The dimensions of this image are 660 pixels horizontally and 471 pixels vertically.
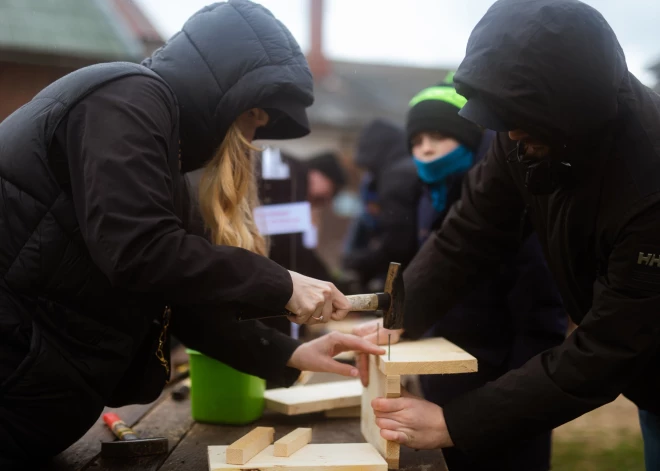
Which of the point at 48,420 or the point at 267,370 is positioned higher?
the point at 48,420

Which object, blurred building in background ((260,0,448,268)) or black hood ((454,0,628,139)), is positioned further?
blurred building in background ((260,0,448,268))

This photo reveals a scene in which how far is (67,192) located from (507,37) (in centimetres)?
114

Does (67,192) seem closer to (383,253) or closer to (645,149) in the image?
(645,149)

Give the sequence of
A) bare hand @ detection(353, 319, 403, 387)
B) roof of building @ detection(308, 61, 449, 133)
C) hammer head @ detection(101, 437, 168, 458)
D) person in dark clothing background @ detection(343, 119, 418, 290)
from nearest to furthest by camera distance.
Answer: hammer head @ detection(101, 437, 168, 458) → bare hand @ detection(353, 319, 403, 387) → person in dark clothing background @ detection(343, 119, 418, 290) → roof of building @ detection(308, 61, 449, 133)

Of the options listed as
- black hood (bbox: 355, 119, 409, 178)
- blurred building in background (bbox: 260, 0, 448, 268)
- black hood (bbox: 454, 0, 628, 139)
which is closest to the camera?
black hood (bbox: 454, 0, 628, 139)

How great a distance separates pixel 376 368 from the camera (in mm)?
2008

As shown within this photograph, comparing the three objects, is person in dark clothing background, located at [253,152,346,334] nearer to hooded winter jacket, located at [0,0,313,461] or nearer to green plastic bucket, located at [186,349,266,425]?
green plastic bucket, located at [186,349,266,425]

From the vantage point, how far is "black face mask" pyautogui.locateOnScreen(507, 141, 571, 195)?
5.95 feet

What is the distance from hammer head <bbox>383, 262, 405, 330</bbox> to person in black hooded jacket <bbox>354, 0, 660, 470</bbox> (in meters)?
0.25

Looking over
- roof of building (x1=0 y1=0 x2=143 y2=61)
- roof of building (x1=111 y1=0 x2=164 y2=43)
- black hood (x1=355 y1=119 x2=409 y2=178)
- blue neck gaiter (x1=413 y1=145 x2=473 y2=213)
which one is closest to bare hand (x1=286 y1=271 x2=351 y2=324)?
blue neck gaiter (x1=413 y1=145 x2=473 y2=213)

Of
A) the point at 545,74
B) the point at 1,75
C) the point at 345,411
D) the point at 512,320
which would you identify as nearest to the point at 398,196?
the point at 512,320

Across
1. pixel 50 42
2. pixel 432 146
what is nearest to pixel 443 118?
pixel 432 146

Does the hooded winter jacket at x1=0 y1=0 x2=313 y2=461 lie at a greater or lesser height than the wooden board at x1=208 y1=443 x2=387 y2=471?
greater

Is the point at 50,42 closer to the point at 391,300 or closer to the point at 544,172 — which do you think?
the point at 391,300
